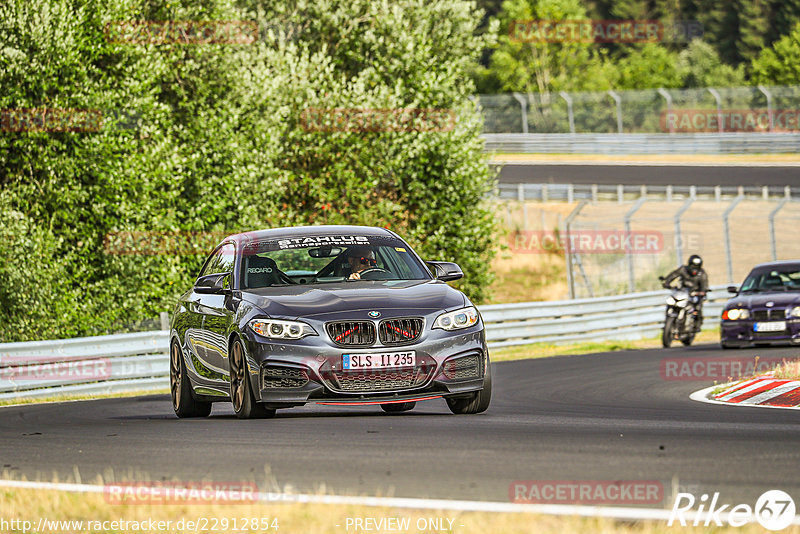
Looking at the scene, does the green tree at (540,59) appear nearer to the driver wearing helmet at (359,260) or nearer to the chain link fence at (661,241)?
the chain link fence at (661,241)

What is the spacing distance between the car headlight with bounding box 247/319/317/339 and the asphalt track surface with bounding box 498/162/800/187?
41798mm

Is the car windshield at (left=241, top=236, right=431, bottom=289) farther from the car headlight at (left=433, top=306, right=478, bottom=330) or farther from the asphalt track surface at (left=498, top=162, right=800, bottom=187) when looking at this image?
the asphalt track surface at (left=498, top=162, right=800, bottom=187)

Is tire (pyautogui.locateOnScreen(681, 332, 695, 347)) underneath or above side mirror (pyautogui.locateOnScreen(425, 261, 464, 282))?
underneath

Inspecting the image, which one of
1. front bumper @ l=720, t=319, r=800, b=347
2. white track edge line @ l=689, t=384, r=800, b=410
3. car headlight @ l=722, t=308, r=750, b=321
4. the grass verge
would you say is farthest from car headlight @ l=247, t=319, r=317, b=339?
car headlight @ l=722, t=308, r=750, b=321

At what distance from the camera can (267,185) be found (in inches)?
1078

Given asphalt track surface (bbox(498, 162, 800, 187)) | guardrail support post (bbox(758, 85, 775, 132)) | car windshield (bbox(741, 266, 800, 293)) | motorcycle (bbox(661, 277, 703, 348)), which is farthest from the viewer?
guardrail support post (bbox(758, 85, 775, 132))

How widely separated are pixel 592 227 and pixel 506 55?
54347 millimetres

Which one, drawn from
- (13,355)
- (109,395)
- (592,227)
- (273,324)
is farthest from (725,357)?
(592,227)

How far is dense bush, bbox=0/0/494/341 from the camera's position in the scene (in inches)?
902

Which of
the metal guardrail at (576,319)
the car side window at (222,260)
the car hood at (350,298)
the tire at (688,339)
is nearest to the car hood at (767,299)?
the tire at (688,339)

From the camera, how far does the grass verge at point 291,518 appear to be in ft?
16.8

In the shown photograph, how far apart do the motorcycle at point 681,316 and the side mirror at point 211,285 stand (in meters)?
14.0

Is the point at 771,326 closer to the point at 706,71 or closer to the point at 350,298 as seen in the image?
the point at 350,298

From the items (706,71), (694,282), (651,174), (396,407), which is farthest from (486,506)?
(706,71)
